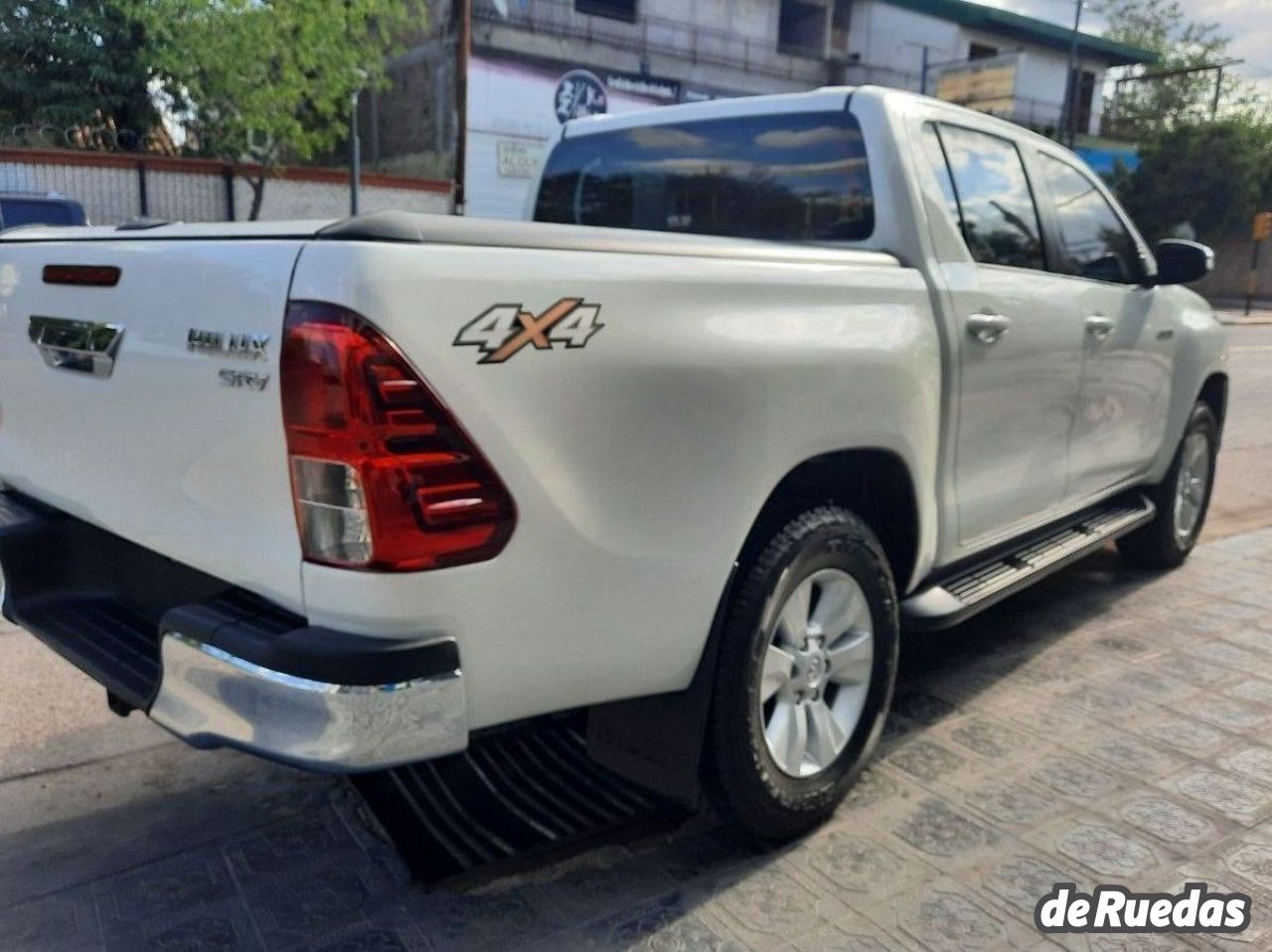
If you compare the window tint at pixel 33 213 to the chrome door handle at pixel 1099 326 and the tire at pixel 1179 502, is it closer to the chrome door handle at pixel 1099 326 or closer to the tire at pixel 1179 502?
the chrome door handle at pixel 1099 326

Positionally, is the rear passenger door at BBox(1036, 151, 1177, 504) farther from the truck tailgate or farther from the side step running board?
the truck tailgate

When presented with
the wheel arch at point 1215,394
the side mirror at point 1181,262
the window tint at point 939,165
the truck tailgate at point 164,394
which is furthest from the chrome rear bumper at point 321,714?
the wheel arch at point 1215,394

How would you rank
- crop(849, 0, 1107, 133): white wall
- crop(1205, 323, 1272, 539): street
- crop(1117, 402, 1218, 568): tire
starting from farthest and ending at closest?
crop(849, 0, 1107, 133): white wall, crop(1205, 323, 1272, 539): street, crop(1117, 402, 1218, 568): tire

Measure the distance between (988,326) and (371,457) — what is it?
2.08m

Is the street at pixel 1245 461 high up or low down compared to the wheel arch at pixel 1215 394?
down

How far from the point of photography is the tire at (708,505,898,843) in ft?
8.24

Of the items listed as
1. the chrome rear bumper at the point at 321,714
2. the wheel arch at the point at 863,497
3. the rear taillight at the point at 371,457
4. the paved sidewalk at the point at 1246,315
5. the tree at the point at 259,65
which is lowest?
the paved sidewalk at the point at 1246,315

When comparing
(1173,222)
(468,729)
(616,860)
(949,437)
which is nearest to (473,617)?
(468,729)

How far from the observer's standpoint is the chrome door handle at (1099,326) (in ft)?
13.0

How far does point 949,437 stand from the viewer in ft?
10.4

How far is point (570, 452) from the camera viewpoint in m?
2.06

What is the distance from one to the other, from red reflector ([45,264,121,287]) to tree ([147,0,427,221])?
15038mm

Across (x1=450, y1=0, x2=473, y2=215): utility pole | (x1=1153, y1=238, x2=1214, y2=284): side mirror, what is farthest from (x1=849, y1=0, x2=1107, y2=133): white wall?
(x1=1153, y1=238, x2=1214, y2=284): side mirror

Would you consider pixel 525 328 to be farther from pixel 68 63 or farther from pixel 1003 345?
pixel 68 63
